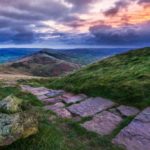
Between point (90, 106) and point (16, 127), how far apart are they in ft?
17.3

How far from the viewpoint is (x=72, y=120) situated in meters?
12.1

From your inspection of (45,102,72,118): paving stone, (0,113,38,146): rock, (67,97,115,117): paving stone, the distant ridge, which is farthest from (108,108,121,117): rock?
(0,113,38,146): rock

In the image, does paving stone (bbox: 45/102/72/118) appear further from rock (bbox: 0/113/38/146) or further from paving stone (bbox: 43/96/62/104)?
rock (bbox: 0/113/38/146)

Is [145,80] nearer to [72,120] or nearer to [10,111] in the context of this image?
[72,120]

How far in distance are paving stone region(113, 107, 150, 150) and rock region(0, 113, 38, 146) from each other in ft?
10.1

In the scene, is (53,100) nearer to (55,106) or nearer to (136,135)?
(55,106)

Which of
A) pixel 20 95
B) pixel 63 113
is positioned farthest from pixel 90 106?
pixel 20 95

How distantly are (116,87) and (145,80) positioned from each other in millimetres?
1598

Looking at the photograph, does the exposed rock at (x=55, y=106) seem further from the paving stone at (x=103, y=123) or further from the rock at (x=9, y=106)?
the rock at (x=9, y=106)

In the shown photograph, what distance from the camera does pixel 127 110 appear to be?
1238 cm

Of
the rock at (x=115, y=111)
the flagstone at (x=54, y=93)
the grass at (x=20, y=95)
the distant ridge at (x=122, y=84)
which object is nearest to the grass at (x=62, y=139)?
the rock at (x=115, y=111)

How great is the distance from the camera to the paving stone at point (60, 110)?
12.9 meters

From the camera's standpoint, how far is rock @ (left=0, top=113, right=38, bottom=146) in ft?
29.0

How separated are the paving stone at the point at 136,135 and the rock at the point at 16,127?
309 centimetres
